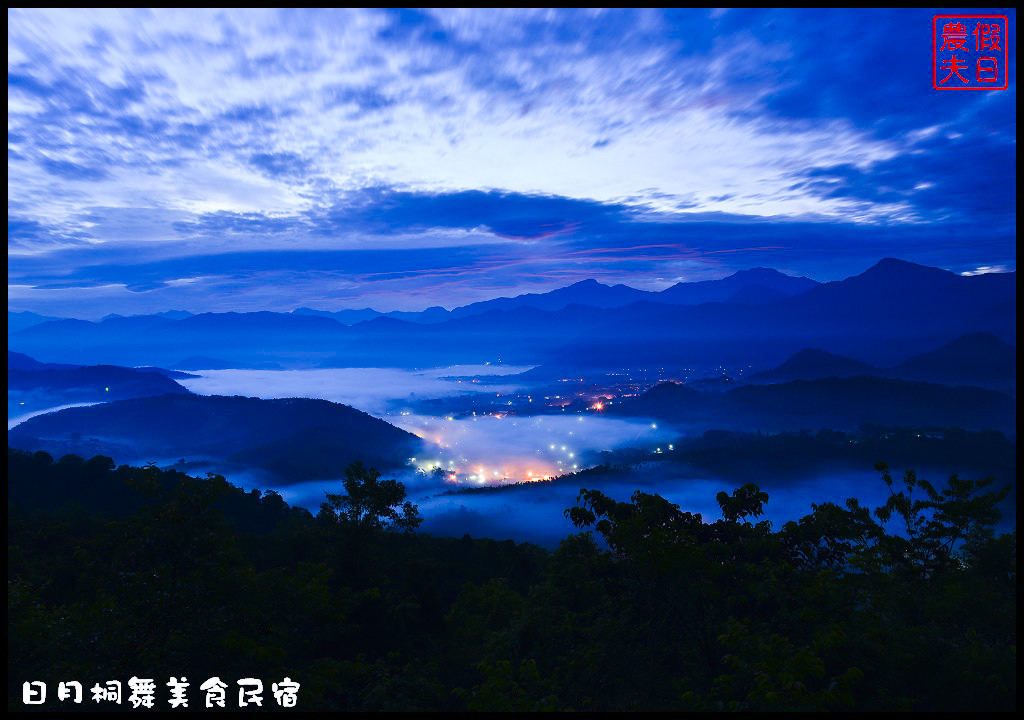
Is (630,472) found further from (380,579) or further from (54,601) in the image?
(54,601)

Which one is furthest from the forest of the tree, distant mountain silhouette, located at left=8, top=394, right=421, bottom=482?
distant mountain silhouette, located at left=8, top=394, right=421, bottom=482

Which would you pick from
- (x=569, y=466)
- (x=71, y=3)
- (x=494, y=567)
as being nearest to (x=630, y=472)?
(x=569, y=466)

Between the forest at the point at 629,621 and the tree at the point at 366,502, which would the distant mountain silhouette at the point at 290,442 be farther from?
the forest at the point at 629,621

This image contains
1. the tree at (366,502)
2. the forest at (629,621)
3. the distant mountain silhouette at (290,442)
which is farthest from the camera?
the distant mountain silhouette at (290,442)

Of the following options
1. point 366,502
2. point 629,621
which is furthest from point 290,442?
point 629,621

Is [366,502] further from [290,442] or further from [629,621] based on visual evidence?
[290,442]

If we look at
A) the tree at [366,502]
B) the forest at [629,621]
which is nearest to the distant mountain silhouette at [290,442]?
the tree at [366,502]

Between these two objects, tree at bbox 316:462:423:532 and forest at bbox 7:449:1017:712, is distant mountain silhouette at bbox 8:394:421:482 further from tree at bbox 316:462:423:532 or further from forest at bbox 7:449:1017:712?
forest at bbox 7:449:1017:712

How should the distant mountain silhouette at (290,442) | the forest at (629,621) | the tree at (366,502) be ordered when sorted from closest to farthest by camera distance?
the forest at (629,621)
the tree at (366,502)
the distant mountain silhouette at (290,442)

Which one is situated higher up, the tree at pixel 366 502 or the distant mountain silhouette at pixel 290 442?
the tree at pixel 366 502
